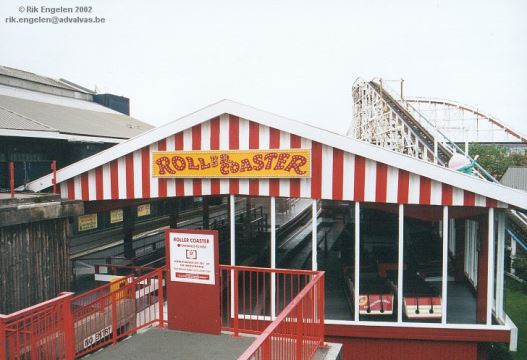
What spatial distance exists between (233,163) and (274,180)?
0.81m

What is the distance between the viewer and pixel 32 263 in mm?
7203

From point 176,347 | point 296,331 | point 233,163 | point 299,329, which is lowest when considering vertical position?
point 176,347

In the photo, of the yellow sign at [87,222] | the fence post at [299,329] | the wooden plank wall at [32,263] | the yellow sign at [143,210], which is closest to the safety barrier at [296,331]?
the fence post at [299,329]

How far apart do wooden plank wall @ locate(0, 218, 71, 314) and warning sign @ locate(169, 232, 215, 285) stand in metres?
2.70

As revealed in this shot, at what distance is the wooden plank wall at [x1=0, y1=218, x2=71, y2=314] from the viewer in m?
6.70

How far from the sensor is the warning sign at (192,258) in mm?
5969

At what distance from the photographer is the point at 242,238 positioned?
16.1 m

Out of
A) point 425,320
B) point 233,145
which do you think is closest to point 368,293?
point 425,320

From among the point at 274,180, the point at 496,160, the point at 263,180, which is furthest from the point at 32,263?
the point at 496,160

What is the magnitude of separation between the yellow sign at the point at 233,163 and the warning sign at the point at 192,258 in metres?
2.08

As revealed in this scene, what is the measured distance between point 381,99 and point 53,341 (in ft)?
75.4

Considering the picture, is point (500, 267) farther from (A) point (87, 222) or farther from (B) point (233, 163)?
(A) point (87, 222)

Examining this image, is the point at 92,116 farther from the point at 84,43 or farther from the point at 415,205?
the point at 415,205

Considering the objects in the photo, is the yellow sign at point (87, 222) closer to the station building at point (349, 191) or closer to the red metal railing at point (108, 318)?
the station building at point (349, 191)
